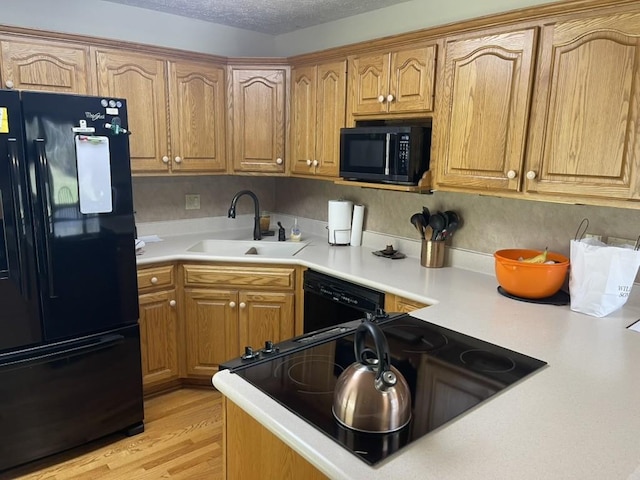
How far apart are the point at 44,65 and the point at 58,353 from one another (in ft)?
4.95

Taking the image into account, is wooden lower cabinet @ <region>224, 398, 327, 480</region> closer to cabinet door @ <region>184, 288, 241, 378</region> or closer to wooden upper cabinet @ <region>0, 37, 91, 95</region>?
cabinet door @ <region>184, 288, 241, 378</region>

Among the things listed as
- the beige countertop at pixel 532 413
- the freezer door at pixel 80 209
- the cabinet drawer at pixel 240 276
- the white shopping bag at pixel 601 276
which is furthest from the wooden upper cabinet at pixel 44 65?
the white shopping bag at pixel 601 276

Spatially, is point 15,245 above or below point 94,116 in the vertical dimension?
below

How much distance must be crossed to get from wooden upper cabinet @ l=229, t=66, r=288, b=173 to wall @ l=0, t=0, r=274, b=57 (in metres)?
0.46

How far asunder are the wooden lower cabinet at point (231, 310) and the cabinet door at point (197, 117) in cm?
74

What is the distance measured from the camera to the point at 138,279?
266cm

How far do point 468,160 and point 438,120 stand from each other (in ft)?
0.90

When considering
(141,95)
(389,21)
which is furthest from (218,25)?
(389,21)

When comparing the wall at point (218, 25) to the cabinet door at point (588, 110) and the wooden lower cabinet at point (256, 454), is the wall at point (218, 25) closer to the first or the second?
the cabinet door at point (588, 110)

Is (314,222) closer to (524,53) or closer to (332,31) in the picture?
(332,31)

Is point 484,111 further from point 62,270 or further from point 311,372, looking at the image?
point 62,270

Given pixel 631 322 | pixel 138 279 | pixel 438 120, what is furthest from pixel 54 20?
pixel 631 322

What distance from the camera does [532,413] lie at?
116cm

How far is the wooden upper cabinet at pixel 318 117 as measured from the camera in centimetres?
282
